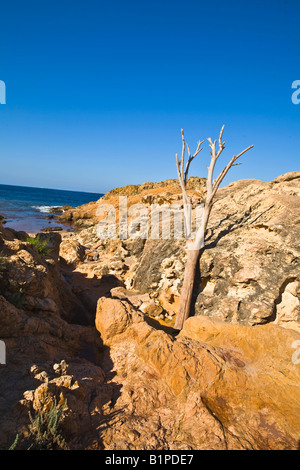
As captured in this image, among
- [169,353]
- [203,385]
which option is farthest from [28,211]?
[203,385]

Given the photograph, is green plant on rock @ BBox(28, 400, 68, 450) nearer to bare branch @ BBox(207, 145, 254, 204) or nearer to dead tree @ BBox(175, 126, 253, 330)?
dead tree @ BBox(175, 126, 253, 330)

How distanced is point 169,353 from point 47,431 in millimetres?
1983

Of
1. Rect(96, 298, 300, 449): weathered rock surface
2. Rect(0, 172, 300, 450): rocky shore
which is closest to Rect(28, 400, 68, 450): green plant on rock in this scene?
Rect(0, 172, 300, 450): rocky shore

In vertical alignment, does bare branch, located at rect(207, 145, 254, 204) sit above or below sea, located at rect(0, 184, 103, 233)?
above

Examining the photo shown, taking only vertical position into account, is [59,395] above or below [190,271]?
below

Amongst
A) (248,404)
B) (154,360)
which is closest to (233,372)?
(248,404)

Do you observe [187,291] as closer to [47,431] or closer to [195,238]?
[195,238]

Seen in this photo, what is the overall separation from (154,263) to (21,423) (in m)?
6.29

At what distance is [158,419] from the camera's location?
3080mm

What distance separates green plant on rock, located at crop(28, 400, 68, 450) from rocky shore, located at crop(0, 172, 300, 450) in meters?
0.07

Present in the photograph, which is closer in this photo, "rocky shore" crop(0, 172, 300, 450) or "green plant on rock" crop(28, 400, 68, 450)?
"green plant on rock" crop(28, 400, 68, 450)

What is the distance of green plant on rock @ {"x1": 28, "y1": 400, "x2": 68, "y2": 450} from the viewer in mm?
2355

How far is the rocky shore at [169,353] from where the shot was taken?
2.82 meters
